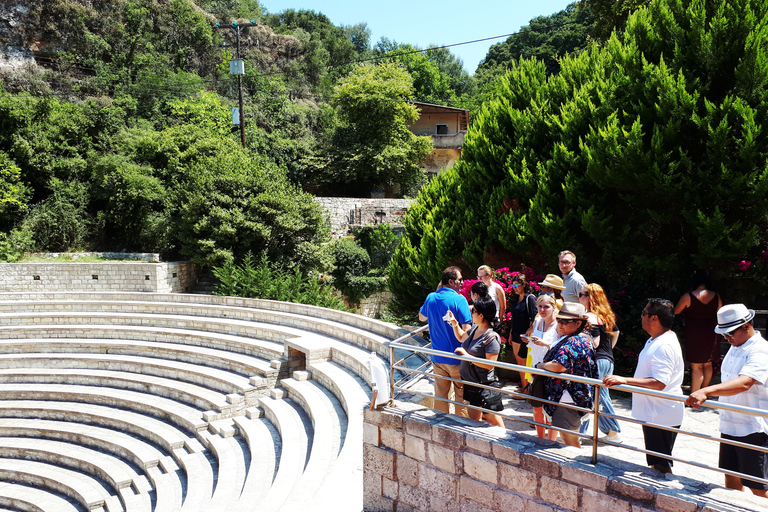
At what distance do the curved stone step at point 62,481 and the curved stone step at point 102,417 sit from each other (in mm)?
1196

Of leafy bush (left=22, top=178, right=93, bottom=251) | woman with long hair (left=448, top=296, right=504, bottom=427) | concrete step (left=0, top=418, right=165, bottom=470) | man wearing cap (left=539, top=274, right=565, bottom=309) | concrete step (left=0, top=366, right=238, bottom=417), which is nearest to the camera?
woman with long hair (left=448, top=296, right=504, bottom=427)

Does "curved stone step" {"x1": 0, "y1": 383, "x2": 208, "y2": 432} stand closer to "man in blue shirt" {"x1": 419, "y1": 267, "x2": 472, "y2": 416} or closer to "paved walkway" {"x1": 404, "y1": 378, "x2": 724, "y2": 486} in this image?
"paved walkway" {"x1": 404, "y1": 378, "x2": 724, "y2": 486}

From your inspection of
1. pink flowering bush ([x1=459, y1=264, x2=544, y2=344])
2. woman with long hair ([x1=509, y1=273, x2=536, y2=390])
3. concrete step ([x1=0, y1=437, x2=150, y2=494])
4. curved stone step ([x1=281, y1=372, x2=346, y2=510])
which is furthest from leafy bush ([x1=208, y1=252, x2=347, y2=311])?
woman with long hair ([x1=509, y1=273, x2=536, y2=390])

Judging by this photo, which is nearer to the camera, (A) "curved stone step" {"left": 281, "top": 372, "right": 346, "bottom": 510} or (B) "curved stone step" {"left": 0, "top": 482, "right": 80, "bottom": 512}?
(A) "curved stone step" {"left": 281, "top": 372, "right": 346, "bottom": 510}

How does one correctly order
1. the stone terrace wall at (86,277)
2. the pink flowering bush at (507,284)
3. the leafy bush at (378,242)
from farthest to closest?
the leafy bush at (378,242)
the stone terrace wall at (86,277)
the pink flowering bush at (507,284)

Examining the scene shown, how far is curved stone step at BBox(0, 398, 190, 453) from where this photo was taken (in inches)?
414

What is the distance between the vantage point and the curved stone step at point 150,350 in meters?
12.3

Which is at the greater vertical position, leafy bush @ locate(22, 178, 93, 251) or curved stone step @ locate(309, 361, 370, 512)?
leafy bush @ locate(22, 178, 93, 251)

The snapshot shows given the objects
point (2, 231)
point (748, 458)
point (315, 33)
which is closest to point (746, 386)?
point (748, 458)

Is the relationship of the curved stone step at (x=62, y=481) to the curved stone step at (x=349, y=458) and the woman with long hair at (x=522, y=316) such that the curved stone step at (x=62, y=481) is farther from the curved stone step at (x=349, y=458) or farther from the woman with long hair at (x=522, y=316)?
the woman with long hair at (x=522, y=316)

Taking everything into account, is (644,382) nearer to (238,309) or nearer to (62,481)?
(62,481)

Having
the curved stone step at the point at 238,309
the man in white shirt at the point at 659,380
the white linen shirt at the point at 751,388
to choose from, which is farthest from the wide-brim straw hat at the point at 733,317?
the curved stone step at the point at 238,309

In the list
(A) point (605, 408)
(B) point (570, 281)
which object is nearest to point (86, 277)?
(B) point (570, 281)

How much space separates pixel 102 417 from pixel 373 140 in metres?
21.8
